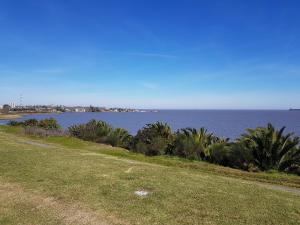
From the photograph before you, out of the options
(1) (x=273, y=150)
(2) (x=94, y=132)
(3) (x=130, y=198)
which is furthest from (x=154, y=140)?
(3) (x=130, y=198)

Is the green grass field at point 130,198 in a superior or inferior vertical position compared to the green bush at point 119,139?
superior

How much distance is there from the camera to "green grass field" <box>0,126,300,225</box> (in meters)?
5.58

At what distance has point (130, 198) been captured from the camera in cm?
665

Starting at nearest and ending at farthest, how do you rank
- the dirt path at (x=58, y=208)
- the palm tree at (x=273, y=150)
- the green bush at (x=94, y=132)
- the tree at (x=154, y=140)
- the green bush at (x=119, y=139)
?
the dirt path at (x=58, y=208)
the palm tree at (x=273, y=150)
the tree at (x=154, y=140)
the green bush at (x=119, y=139)
the green bush at (x=94, y=132)

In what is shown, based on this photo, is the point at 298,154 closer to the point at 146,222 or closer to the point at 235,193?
the point at 235,193

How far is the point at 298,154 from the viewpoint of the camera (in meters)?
13.6

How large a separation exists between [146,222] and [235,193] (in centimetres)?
276

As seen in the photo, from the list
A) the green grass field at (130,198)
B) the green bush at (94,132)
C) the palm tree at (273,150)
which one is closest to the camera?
the green grass field at (130,198)

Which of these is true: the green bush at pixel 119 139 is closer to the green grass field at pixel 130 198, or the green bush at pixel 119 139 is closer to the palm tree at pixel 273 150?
the palm tree at pixel 273 150

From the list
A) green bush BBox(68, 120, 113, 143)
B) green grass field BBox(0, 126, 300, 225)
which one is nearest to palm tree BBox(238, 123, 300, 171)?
green grass field BBox(0, 126, 300, 225)

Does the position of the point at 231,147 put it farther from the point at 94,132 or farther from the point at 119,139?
the point at 94,132

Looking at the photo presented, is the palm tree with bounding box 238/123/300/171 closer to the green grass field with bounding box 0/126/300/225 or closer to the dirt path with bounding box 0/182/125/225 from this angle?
the green grass field with bounding box 0/126/300/225

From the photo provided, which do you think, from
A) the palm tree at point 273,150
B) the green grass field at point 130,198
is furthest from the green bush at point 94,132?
the green grass field at point 130,198

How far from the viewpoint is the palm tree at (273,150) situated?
13461 mm
